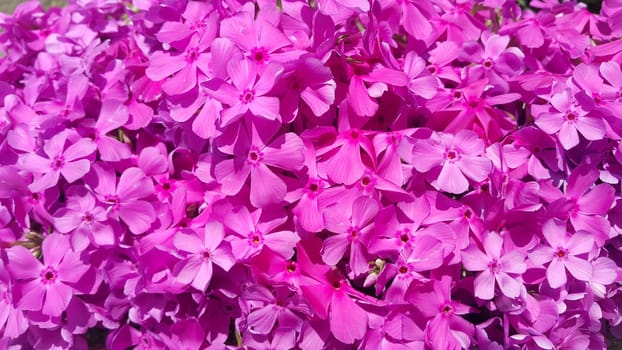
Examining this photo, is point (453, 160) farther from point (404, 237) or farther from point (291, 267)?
point (291, 267)

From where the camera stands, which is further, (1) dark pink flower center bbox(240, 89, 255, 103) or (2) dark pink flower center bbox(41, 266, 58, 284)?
(2) dark pink flower center bbox(41, 266, 58, 284)

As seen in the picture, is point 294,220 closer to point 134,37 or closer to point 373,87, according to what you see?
point 373,87

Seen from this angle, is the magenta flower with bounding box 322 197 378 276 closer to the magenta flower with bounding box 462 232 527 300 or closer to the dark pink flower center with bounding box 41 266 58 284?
the magenta flower with bounding box 462 232 527 300

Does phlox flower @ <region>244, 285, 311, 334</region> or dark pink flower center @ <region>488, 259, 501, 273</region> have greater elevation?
dark pink flower center @ <region>488, 259, 501, 273</region>

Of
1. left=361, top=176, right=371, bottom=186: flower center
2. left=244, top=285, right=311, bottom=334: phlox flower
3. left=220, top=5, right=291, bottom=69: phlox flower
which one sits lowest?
left=244, top=285, right=311, bottom=334: phlox flower

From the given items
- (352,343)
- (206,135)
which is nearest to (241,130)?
(206,135)

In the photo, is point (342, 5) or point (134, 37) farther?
point (134, 37)

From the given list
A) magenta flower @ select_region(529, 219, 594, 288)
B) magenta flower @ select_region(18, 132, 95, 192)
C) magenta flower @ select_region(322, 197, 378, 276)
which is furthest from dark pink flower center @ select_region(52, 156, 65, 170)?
magenta flower @ select_region(529, 219, 594, 288)
